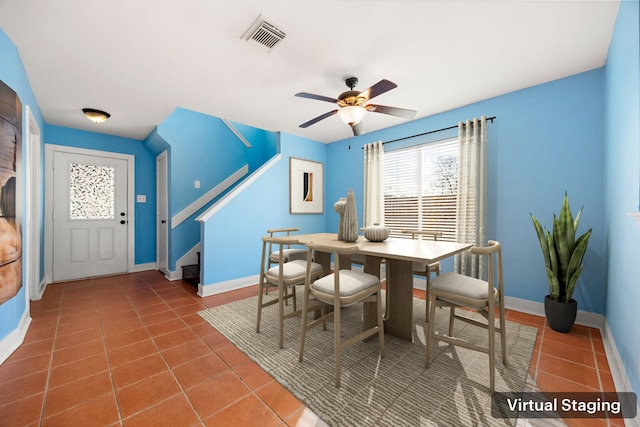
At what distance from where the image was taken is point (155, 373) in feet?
5.74

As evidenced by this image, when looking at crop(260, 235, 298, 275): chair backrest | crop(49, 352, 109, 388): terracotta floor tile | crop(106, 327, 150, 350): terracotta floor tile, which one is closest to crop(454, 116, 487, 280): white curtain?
crop(260, 235, 298, 275): chair backrest

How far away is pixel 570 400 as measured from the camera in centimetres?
148

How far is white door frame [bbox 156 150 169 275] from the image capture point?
428 centimetres

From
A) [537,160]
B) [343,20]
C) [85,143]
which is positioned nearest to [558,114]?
[537,160]

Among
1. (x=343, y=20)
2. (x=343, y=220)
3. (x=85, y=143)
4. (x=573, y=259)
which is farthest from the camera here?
(x=85, y=143)

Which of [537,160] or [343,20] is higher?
[343,20]

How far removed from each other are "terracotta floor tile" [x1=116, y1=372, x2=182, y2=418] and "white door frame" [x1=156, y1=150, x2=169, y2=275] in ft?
9.77

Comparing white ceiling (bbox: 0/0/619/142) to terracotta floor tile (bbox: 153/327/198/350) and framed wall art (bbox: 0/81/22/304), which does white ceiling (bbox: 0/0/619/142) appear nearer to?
framed wall art (bbox: 0/81/22/304)

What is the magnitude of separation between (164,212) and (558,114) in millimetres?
5713

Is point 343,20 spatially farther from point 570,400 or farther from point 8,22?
point 570,400

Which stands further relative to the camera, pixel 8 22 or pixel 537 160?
pixel 537 160

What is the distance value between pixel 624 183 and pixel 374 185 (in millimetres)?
2722

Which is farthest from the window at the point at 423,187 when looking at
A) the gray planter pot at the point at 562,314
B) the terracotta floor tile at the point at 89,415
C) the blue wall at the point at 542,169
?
the terracotta floor tile at the point at 89,415

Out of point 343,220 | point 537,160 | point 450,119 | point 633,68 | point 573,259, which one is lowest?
point 573,259
